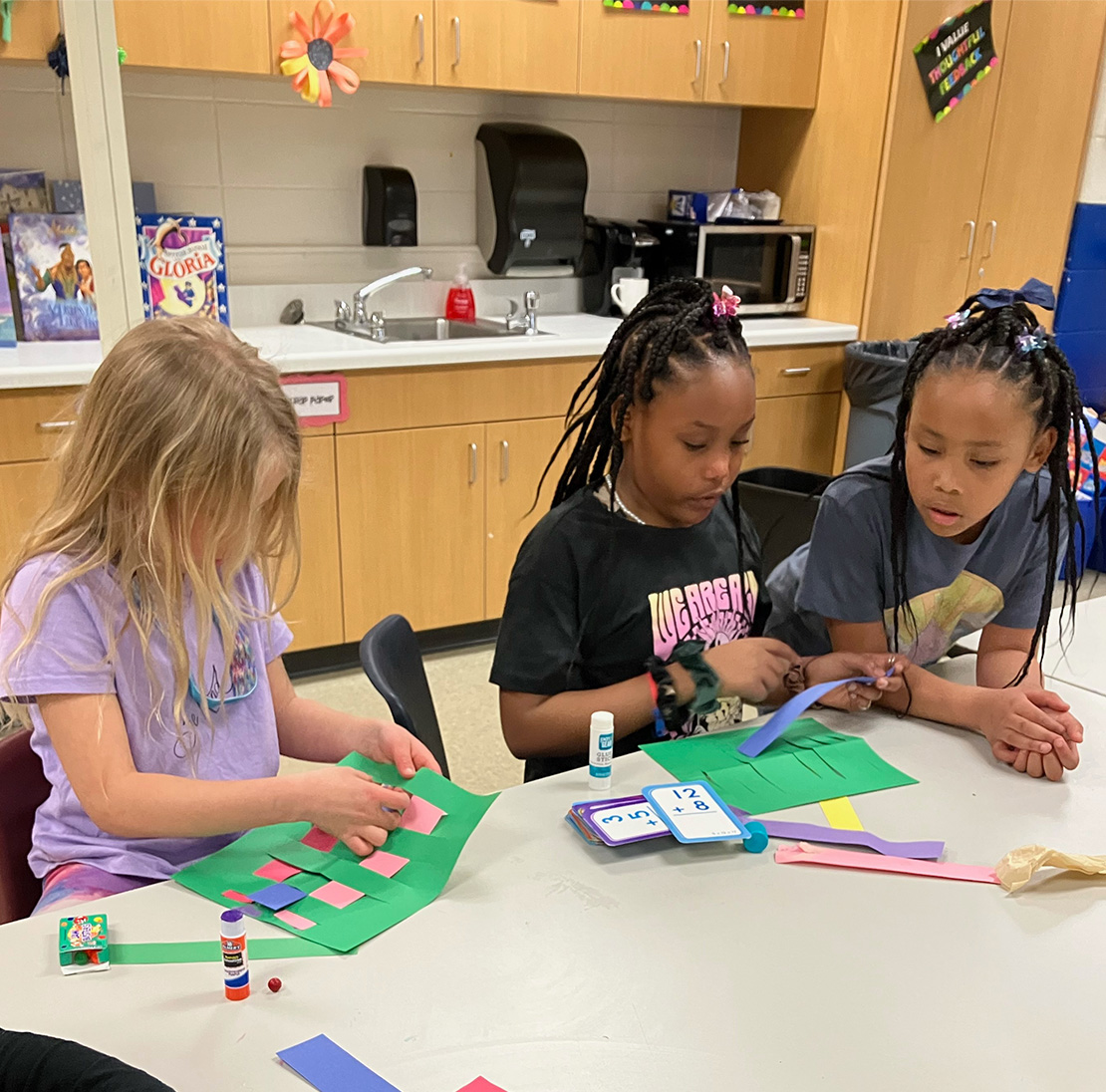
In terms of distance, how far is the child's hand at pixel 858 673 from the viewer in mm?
1333

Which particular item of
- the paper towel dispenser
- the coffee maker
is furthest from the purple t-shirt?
the coffee maker

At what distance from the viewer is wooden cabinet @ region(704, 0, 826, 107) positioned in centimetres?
325

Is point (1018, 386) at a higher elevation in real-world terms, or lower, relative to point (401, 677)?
higher

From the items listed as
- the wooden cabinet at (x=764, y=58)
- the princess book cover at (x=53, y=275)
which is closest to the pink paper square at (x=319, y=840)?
the princess book cover at (x=53, y=275)

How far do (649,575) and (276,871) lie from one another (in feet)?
2.05

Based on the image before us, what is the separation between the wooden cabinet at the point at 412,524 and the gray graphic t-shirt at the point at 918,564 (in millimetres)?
1611

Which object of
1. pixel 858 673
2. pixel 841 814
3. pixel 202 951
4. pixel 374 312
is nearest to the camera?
pixel 202 951

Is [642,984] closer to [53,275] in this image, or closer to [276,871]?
[276,871]

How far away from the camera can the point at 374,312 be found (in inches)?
129

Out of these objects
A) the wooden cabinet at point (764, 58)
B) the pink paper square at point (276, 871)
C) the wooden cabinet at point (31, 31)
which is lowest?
the pink paper square at point (276, 871)

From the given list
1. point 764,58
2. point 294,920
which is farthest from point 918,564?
point 764,58

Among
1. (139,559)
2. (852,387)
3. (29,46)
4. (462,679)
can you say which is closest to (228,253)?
(29,46)

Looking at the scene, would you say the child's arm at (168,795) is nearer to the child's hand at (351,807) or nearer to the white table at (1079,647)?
the child's hand at (351,807)

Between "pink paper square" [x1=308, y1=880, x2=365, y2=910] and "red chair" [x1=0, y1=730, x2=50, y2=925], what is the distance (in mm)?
388
